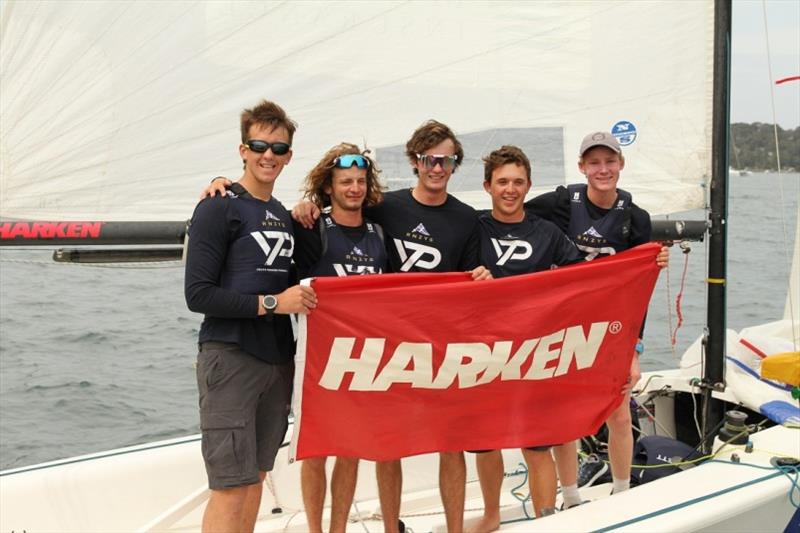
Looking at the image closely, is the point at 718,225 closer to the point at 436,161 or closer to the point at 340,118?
the point at 436,161

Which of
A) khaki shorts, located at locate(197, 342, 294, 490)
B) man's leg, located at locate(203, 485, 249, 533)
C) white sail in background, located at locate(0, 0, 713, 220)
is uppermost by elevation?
white sail in background, located at locate(0, 0, 713, 220)

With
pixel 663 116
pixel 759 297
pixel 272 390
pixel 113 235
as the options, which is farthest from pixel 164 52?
pixel 759 297

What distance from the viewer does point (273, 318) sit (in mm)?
3193

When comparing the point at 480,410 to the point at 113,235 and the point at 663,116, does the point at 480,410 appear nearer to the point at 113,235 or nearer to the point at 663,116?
the point at 113,235

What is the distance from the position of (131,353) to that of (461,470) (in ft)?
25.3

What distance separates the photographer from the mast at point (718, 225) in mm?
4383

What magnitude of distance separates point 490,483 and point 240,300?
1.42 m

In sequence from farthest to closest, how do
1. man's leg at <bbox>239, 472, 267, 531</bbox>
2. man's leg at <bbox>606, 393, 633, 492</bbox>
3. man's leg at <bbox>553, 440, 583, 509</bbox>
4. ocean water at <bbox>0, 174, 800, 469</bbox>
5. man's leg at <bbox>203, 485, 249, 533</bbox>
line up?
ocean water at <bbox>0, 174, 800, 469</bbox>, man's leg at <bbox>606, 393, 633, 492</bbox>, man's leg at <bbox>553, 440, 583, 509</bbox>, man's leg at <bbox>239, 472, 267, 531</bbox>, man's leg at <bbox>203, 485, 249, 533</bbox>

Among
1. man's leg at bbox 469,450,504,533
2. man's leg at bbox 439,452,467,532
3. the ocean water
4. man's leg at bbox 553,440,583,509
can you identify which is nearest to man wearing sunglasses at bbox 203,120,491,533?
man's leg at bbox 439,452,467,532

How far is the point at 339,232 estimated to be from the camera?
11.0ft

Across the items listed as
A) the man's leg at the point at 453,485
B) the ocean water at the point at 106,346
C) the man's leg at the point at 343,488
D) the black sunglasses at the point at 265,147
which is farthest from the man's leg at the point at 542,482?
the black sunglasses at the point at 265,147

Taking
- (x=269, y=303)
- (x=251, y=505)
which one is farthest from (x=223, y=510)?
(x=269, y=303)

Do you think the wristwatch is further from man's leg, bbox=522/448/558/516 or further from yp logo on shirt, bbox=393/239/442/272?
man's leg, bbox=522/448/558/516

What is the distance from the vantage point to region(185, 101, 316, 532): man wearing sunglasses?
9.77ft
